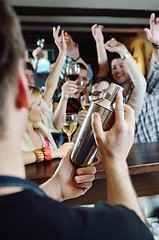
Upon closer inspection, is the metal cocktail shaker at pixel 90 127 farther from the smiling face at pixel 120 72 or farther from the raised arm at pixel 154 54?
the smiling face at pixel 120 72

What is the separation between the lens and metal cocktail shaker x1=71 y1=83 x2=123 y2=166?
0.75m

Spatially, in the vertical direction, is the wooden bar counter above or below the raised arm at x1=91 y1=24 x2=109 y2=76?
below

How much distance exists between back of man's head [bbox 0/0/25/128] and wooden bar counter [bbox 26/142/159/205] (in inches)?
31.5

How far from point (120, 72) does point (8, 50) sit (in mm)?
2185

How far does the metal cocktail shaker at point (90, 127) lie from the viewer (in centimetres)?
75

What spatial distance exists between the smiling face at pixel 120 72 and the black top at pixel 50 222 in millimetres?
2074

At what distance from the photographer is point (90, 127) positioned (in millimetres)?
811

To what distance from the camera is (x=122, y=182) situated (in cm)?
64

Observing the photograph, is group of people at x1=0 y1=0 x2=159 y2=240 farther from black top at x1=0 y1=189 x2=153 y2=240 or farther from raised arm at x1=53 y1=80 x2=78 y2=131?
raised arm at x1=53 y1=80 x2=78 y2=131

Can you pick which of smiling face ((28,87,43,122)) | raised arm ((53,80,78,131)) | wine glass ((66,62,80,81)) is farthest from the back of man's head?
wine glass ((66,62,80,81))

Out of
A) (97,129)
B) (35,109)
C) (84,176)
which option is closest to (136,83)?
(35,109)

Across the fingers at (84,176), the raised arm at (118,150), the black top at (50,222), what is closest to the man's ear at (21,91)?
the black top at (50,222)

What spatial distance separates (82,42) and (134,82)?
2854mm

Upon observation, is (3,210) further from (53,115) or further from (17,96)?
(53,115)
